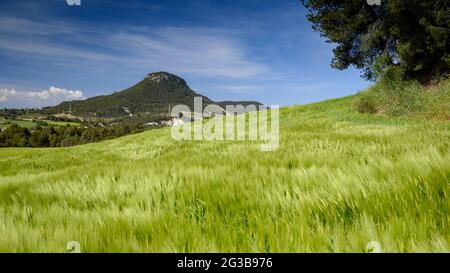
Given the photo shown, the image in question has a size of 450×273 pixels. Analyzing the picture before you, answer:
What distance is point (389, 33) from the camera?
2594 cm

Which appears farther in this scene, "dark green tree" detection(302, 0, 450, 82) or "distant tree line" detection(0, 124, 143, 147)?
"distant tree line" detection(0, 124, 143, 147)

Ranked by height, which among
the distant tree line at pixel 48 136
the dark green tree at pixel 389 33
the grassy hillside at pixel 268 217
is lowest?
the distant tree line at pixel 48 136

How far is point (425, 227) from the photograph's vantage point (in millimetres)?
1489

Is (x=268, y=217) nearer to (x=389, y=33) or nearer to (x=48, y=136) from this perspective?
(x=389, y=33)

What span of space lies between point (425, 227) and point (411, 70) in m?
28.5

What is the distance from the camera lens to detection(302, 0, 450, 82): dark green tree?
22295 millimetres

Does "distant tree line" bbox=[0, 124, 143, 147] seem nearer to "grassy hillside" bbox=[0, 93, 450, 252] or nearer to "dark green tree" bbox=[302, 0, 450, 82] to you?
"dark green tree" bbox=[302, 0, 450, 82]

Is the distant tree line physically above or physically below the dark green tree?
below

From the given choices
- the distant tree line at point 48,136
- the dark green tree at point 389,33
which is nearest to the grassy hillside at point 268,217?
the dark green tree at point 389,33

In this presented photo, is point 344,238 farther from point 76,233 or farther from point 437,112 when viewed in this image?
point 437,112

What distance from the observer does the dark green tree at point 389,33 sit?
73.1 feet

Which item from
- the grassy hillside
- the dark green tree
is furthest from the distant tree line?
the grassy hillside

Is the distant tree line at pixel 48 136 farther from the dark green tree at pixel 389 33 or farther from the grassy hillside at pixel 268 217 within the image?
the grassy hillside at pixel 268 217

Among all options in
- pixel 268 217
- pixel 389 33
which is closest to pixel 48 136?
pixel 389 33
